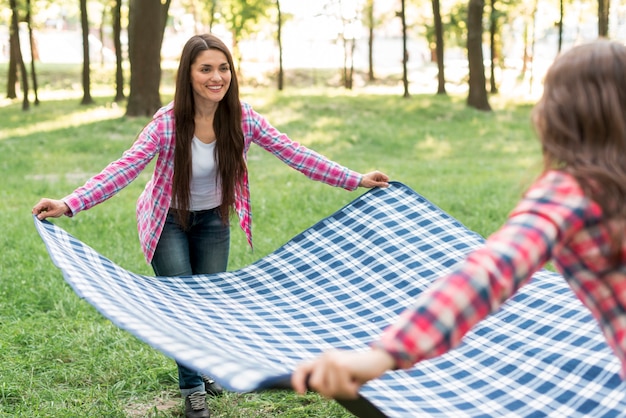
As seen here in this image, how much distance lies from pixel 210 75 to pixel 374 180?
4.09ft

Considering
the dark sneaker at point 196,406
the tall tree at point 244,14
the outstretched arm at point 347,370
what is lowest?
the dark sneaker at point 196,406

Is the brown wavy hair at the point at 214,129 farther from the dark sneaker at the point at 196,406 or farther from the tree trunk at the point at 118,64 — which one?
the tree trunk at the point at 118,64

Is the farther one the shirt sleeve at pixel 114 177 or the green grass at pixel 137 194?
the green grass at pixel 137 194

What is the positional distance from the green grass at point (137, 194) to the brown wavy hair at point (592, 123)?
130 millimetres

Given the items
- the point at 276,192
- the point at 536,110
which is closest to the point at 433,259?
the point at 536,110

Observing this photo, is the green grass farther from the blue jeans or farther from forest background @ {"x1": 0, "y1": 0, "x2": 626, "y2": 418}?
the blue jeans

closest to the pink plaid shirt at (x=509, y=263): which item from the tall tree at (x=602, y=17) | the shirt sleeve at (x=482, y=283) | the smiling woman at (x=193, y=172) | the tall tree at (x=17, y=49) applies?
the shirt sleeve at (x=482, y=283)

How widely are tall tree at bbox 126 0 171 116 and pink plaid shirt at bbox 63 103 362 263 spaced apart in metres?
13.9

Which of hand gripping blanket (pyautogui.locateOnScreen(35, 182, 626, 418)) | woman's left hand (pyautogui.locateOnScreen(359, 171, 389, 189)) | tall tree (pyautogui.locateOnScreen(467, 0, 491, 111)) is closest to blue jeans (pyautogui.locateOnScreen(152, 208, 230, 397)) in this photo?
hand gripping blanket (pyautogui.locateOnScreen(35, 182, 626, 418))

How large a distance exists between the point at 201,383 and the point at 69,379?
97cm

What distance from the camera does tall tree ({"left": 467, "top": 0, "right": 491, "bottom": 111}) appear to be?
24.2 meters

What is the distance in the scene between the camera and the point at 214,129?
488 cm

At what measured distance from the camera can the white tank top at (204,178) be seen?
4.83m

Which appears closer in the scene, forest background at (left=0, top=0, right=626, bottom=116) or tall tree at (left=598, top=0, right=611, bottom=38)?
forest background at (left=0, top=0, right=626, bottom=116)
